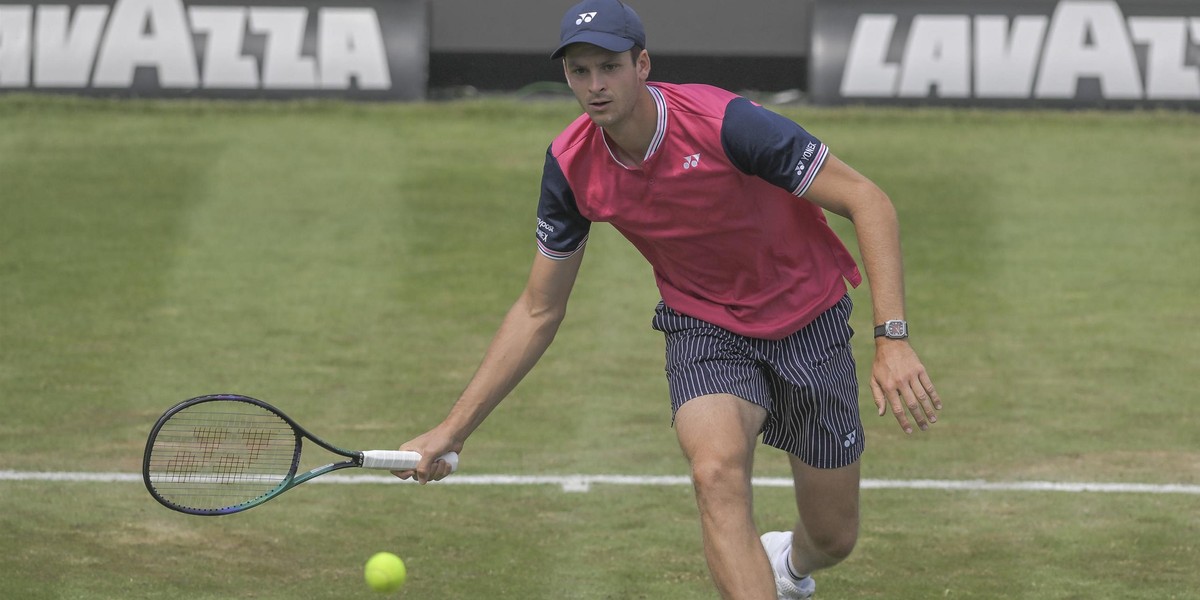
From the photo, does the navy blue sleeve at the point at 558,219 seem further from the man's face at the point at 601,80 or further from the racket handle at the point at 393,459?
the racket handle at the point at 393,459

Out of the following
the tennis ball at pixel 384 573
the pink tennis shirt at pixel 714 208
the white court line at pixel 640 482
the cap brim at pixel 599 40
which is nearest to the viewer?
the cap brim at pixel 599 40

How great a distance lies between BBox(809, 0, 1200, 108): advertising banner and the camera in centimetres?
1360

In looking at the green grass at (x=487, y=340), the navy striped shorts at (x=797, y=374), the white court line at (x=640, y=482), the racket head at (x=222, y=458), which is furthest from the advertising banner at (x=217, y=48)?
the navy striped shorts at (x=797, y=374)

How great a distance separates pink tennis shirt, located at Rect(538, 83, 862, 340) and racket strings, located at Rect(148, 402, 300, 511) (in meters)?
1.28

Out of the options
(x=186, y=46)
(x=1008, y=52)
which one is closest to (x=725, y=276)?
(x=1008, y=52)

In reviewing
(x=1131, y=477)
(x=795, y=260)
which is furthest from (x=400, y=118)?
A: (x=795, y=260)

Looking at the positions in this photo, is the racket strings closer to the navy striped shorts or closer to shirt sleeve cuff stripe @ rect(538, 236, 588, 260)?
shirt sleeve cuff stripe @ rect(538, 236, 588, 260)

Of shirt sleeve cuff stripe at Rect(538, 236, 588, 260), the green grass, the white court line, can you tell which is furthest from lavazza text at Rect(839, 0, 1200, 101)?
shirt sleeve cuff stripe at Rect(538, 236, 588, 260)

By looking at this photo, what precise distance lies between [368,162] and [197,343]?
3.37 m

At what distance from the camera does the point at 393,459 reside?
17.4 ft

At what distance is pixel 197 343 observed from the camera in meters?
9.98

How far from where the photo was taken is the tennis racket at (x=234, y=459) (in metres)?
5.29

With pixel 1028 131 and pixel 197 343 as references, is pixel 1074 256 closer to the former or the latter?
pixel 1028 131

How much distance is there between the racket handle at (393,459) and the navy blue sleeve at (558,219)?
81cm
